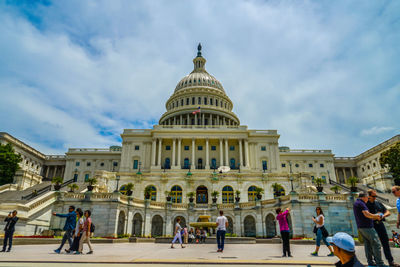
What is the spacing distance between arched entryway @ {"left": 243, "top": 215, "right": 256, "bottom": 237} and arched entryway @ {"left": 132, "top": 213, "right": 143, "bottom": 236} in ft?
46.0

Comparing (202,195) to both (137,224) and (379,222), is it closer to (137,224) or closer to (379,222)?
(137,224)

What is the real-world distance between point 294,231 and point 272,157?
156 feet

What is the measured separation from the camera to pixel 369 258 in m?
7.59

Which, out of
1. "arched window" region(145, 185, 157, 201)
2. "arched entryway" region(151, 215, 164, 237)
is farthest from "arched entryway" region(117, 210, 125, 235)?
"arched window" region(145, 185, 157, 201)

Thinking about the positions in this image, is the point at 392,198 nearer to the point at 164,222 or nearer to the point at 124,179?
the point at 164,222

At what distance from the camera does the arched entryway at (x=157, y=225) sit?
36.4 m

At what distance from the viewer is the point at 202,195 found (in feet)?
163

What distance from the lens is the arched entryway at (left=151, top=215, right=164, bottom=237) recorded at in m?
36.4

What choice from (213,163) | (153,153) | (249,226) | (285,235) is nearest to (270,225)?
(249,226)

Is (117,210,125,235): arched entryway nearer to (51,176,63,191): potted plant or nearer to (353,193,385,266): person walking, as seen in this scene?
(51,176,63,191): potted plant

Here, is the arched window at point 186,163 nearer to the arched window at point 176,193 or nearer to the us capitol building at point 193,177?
the us capitol building at point 193,177

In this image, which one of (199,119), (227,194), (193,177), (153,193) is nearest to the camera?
(227,194)

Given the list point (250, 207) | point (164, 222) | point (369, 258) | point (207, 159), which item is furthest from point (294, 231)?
point (207, 159)

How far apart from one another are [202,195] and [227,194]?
4.65 meters
